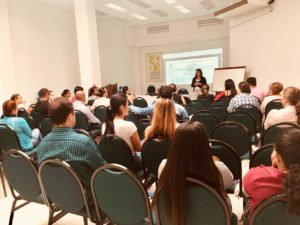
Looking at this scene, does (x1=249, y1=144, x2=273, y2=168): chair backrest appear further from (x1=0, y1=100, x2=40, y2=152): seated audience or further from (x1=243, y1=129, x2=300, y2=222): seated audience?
(x1=0, y1=100, x2=40, y2=152): seated audience

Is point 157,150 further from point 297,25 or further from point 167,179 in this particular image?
point 297,25

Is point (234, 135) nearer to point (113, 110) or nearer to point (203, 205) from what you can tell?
point (113, 110)

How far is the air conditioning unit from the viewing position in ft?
24.7

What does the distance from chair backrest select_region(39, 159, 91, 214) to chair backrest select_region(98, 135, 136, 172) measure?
2.32 ft

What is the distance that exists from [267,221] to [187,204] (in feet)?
1.32

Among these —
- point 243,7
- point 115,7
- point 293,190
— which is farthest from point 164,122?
point 115,7

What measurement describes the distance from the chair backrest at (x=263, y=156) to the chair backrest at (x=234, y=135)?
953mm

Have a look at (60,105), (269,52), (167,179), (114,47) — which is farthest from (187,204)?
(114,47)

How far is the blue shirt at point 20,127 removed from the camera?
138 inches

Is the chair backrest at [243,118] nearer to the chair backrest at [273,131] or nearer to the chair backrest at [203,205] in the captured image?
the chair backrest at [273,131]

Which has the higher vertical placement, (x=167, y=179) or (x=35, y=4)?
(x=35, y=4)

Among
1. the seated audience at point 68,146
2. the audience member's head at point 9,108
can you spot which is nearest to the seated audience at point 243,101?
the seated audience at point 68,146

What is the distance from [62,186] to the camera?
1971mm

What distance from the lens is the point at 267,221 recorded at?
4.33 feet
